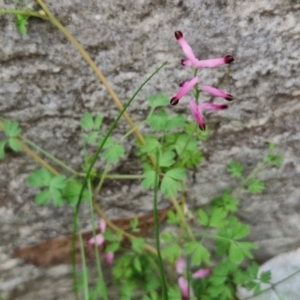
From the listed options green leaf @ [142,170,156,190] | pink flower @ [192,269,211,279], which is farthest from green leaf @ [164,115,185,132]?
pink flower @ [192,269,211,279]

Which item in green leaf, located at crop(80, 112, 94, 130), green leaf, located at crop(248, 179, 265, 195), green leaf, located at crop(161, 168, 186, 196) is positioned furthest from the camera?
green leaf, located at crop(248, 179, 265, 195)

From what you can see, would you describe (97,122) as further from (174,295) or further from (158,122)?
(174,295)

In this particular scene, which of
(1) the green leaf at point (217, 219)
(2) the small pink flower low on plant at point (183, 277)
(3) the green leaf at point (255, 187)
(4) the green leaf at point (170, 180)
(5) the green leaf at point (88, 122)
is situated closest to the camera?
(4) the green leaf at point (170, 180)

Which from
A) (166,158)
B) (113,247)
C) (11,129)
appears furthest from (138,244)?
(11,129)

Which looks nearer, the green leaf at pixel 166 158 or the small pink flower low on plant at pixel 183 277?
the green leaf at pixel 166 158

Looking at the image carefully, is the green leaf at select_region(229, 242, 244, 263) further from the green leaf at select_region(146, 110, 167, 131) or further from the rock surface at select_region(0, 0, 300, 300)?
the green leaf at select_region(146, 110, 167, 131)

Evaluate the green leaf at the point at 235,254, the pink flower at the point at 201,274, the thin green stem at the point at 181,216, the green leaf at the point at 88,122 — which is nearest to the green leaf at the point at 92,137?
the green leaf at the point at 88,122

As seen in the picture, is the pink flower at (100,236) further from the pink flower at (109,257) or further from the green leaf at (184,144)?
the green leaf at (184,144)
